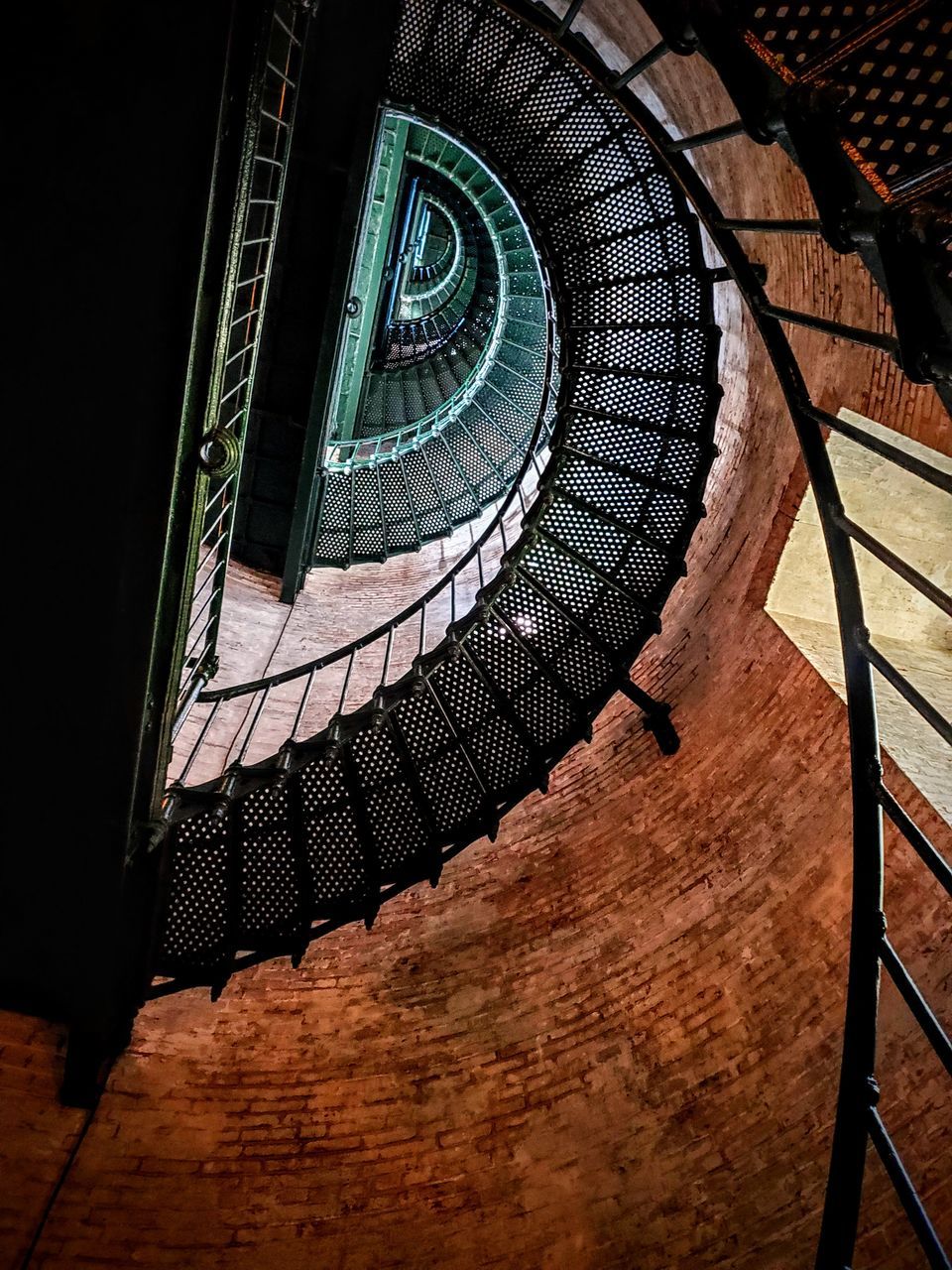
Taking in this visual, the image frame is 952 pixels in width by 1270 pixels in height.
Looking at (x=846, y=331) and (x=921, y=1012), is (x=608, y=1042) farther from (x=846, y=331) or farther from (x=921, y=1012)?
(x=846, y=331)

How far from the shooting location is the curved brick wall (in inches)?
157

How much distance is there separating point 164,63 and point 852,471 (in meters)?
4.46

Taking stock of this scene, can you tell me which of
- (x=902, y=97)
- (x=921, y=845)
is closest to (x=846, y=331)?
(x=902, y=97)

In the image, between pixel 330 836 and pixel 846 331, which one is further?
pixel 330 836

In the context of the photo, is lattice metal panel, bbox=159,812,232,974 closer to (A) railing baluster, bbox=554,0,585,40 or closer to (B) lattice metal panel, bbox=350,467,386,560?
(A) railing baluster, bbox=554,0,585,40

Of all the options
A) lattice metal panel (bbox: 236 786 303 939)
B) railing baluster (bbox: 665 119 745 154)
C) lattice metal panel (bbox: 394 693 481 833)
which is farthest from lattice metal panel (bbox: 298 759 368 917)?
railing baluster (bbox: 665 119 745 154)

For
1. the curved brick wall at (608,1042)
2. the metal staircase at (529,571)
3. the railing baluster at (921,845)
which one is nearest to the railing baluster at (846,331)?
the railing baluster at (921,845)

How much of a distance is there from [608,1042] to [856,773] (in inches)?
114

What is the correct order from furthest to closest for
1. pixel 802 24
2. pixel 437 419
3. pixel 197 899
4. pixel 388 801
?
pixel 437 419, pixel 388 801, pixel 197 899, pixel 802 24

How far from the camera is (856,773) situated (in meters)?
2.79

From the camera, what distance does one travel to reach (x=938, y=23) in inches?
67.5

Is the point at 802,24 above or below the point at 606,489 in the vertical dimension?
above

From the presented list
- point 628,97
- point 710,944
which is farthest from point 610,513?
point 710,944

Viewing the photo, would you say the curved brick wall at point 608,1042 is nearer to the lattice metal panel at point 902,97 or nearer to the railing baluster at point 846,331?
the railing baluster at point 846,331
